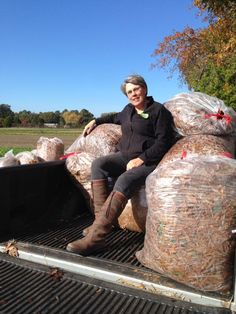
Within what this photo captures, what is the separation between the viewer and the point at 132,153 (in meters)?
3.31

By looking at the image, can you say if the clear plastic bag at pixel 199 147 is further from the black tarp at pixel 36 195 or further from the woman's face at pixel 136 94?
the black tarp at pixel 36 195

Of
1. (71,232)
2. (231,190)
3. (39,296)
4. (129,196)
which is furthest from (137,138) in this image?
(39,296)

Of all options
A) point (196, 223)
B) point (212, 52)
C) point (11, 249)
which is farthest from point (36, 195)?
point (212, 52)

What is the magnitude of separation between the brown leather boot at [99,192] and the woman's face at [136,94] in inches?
27.5

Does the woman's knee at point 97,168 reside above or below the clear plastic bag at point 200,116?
below

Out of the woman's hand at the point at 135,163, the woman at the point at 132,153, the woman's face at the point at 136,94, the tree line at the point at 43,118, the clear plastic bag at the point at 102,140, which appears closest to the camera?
the woman at the point at 132,153

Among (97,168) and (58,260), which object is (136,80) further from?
(58,260)

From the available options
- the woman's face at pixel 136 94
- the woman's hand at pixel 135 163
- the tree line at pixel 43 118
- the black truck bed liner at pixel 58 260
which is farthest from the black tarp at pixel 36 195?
the tree line at pixel 43 118

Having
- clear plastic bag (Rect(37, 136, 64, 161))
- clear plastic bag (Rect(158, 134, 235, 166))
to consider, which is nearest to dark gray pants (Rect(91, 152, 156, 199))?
clear plastic bag (Rect(158, 134, 235, 166))

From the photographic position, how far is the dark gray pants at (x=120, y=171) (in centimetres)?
297

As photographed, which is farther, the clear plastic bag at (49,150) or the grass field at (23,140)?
the grass field at (23,140)

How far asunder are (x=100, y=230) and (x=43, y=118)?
8170cm

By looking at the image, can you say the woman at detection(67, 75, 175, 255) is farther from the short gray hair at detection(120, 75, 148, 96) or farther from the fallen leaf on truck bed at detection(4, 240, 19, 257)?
the fallen leaf on truck bed at detection(4, 240, 19, 257)

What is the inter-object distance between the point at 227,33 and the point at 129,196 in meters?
11.6
